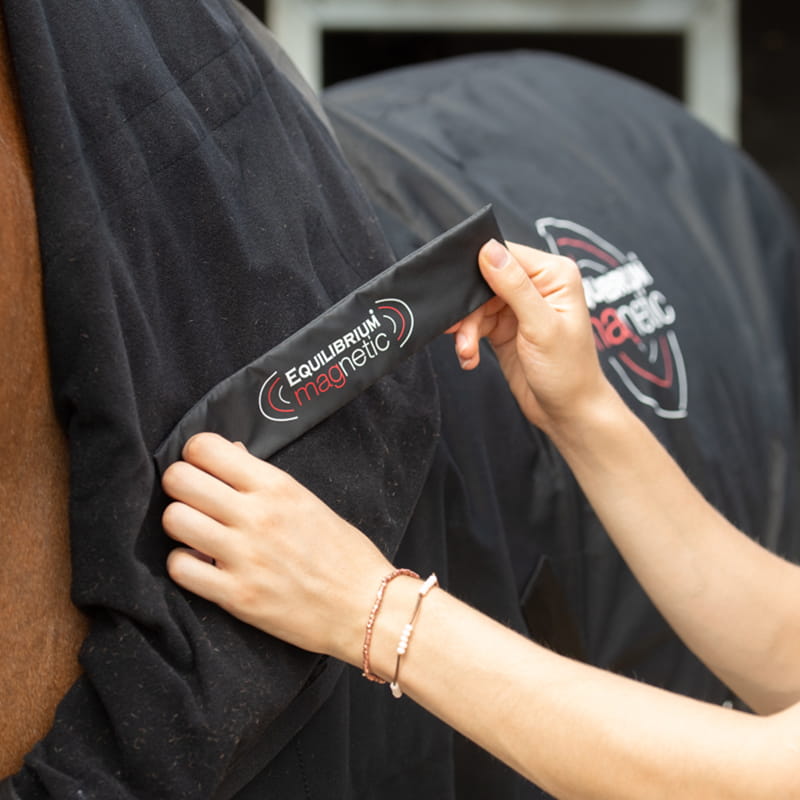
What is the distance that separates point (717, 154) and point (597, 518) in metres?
0.53

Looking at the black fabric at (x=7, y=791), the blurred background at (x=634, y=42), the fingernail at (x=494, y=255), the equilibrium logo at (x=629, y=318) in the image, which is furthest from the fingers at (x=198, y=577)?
the blurred background at (x=634, y=42)

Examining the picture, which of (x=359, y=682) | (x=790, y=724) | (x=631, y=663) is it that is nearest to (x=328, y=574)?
(x=359, y=682)

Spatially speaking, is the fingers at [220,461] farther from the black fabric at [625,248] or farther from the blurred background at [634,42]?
the blurred background at [634,42]

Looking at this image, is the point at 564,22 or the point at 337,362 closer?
the point at 337,362

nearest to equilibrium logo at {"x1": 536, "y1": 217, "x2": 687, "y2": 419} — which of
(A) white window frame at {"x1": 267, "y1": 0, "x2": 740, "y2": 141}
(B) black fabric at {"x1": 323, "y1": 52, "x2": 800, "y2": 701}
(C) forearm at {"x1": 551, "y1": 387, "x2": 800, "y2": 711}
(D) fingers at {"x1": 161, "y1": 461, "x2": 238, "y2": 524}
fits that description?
(B) black fabric at {"x1": 323, "y1": 52, "x2": 800, "y2": 701}

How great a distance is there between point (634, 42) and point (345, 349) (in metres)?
1.62

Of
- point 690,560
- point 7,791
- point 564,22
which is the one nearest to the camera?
point 7,791

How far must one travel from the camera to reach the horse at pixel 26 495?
18.8 inches

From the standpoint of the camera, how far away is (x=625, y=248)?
924 mm

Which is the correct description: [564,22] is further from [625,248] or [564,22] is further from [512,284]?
[512,284]

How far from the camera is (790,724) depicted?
21.2 inches

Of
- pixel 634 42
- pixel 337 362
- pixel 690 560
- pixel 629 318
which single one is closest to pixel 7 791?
pixel 337 362

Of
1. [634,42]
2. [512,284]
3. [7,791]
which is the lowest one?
[634,42]

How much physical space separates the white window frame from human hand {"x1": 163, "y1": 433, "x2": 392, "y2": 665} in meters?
1.29
